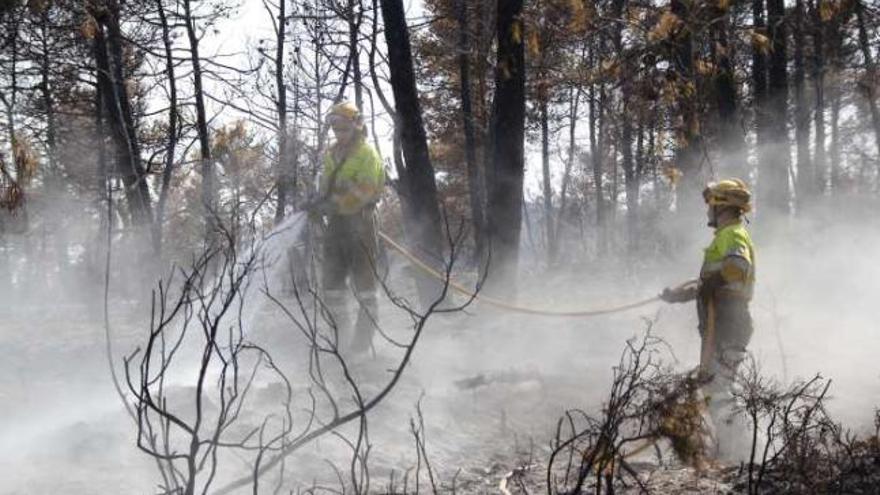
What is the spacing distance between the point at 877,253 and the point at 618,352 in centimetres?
581

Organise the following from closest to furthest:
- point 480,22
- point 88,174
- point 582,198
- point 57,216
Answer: point 480,22 < point 88,174 < point 57,216 < point 582,198

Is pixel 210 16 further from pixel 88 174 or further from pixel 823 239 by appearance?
pixel 823 239

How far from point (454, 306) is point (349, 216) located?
238cm

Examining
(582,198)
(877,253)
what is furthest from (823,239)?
(582,198)

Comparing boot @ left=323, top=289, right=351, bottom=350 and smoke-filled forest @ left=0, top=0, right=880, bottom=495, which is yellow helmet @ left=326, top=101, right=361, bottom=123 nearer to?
smoke-filled forest @ left=0, top=0, right=880, bottom=495

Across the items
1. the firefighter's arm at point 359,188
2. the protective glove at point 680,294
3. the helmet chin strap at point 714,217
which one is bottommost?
the protective glove at point 680,294

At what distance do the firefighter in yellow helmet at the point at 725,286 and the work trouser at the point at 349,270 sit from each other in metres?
2.90

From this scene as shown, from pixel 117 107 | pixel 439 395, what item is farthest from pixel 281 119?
pixel 439 395

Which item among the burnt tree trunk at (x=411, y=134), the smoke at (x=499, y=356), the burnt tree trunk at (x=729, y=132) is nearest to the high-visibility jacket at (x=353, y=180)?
the smoke at (x=499, y=356)

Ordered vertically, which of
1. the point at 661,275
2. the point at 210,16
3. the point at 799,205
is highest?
the point at 210,16

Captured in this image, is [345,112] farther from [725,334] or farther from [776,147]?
[776,147]

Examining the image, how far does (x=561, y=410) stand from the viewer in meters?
6.66

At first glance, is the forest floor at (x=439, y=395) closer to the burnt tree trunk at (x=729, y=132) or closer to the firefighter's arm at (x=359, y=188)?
the firefighter's arm at (x=359, y=188)

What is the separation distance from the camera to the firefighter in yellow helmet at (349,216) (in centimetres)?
754
